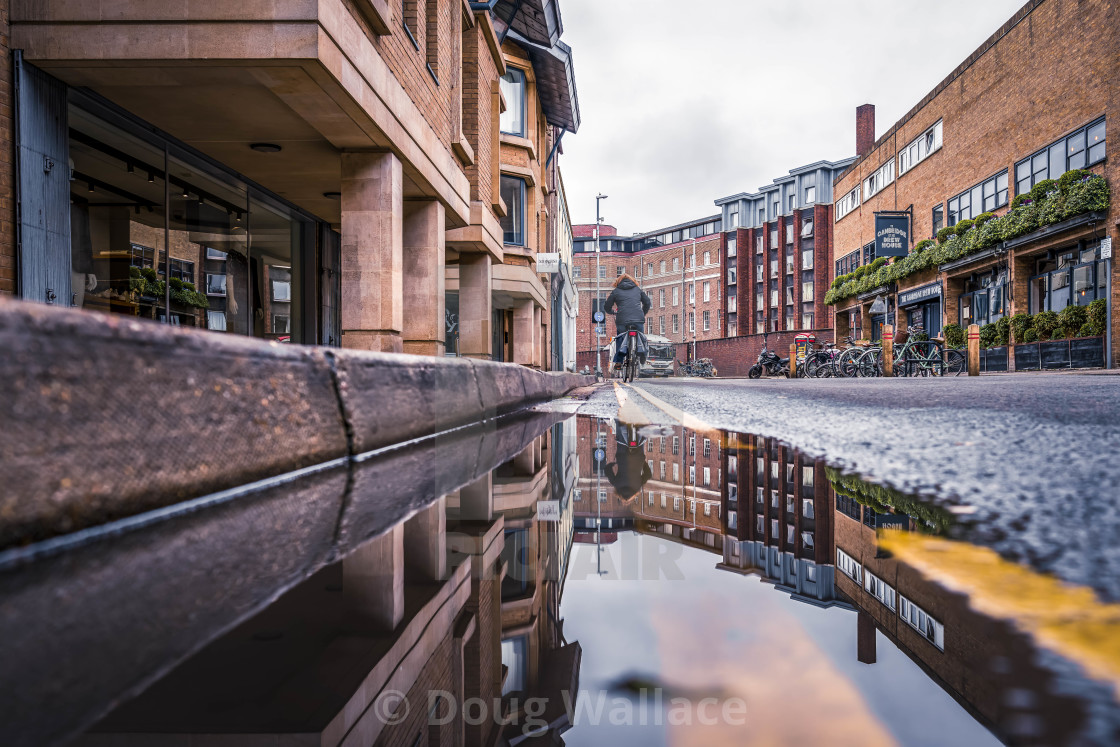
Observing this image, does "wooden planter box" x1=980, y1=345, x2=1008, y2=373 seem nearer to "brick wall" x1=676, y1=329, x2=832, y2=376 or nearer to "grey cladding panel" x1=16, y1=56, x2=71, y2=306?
"brick wall" x1=676, y1=329, x2=832, y2=376

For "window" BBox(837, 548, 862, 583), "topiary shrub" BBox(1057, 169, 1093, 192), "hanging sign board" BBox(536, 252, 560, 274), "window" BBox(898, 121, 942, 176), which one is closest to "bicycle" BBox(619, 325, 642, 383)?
"hanging sign board" BBox(536, 252, 560, 274)

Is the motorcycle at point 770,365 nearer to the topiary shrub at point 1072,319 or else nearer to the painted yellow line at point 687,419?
the topiary shrub at point 1072,319

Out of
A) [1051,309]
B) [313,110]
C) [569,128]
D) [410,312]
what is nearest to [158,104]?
[313,110]

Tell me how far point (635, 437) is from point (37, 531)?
2857mm

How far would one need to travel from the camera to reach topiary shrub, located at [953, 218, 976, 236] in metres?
22.8

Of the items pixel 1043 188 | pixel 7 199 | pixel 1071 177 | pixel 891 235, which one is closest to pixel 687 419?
pixel 7 199

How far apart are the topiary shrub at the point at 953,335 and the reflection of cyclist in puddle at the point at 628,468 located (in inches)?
920

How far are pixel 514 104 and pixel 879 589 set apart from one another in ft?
64.8

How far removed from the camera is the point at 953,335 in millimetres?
23359

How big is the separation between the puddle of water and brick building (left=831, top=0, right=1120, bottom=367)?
64.2ft

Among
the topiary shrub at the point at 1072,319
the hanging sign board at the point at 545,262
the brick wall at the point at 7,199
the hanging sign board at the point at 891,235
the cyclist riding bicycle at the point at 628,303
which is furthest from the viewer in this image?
the hanging sign board at the point at 891,235

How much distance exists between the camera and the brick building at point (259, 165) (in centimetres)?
529

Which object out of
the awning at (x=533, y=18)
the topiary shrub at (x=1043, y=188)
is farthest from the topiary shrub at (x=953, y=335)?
the awning at (x=533, y=18)

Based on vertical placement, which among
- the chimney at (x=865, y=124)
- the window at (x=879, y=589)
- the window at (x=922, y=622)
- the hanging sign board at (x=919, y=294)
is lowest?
the window at (x=879, y=589)
